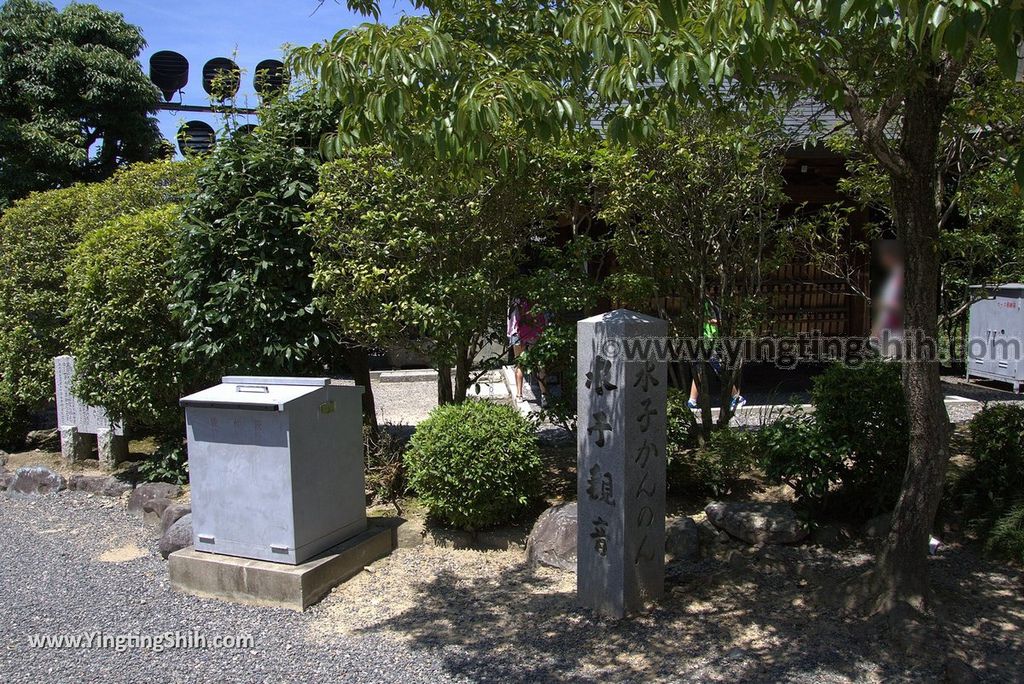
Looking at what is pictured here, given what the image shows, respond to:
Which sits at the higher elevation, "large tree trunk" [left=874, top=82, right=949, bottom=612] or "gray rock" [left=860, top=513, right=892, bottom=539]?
"large tree trunk" [left=874, top=82, right=949, bottom=612]

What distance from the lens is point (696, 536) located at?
5520 mm

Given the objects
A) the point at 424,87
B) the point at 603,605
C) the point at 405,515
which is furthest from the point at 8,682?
the point at 424,87

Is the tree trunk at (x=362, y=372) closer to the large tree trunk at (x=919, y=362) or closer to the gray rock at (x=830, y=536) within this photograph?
the gray rock at (x=830, y=536)

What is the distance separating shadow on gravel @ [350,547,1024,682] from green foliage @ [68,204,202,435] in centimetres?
379

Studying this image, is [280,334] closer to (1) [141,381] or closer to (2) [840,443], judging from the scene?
(1) [141,381]

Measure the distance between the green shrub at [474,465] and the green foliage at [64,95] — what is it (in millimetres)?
11460

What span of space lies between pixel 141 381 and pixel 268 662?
13.4 ft

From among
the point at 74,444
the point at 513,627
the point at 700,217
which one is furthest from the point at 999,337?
the point at 74,444

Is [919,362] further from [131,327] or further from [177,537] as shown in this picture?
[131,327]

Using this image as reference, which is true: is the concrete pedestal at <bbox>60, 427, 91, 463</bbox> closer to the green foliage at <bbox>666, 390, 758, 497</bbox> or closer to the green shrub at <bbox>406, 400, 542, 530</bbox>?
the green shrub at <bbox>406, 400, 542, 530</bbox>

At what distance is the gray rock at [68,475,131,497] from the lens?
8359 mm

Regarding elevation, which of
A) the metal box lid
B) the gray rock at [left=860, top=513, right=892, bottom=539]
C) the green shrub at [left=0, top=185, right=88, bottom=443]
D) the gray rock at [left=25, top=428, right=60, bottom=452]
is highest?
the green shrub at [left=0, top=185, right=88, bottom=443]

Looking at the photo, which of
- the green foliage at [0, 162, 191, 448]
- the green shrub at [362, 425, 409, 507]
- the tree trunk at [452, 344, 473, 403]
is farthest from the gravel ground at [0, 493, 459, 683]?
the green foliage at [0, 162, 191, 448]

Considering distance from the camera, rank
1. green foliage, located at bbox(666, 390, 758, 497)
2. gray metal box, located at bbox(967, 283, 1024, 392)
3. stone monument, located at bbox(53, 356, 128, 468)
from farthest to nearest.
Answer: gray metal box, located at bbox(967, 283, 1024, 392)
stone monument, located at bbox(53, 356, 128, 468)
green foliage, located at bbox(666, 390, 758, 497)
